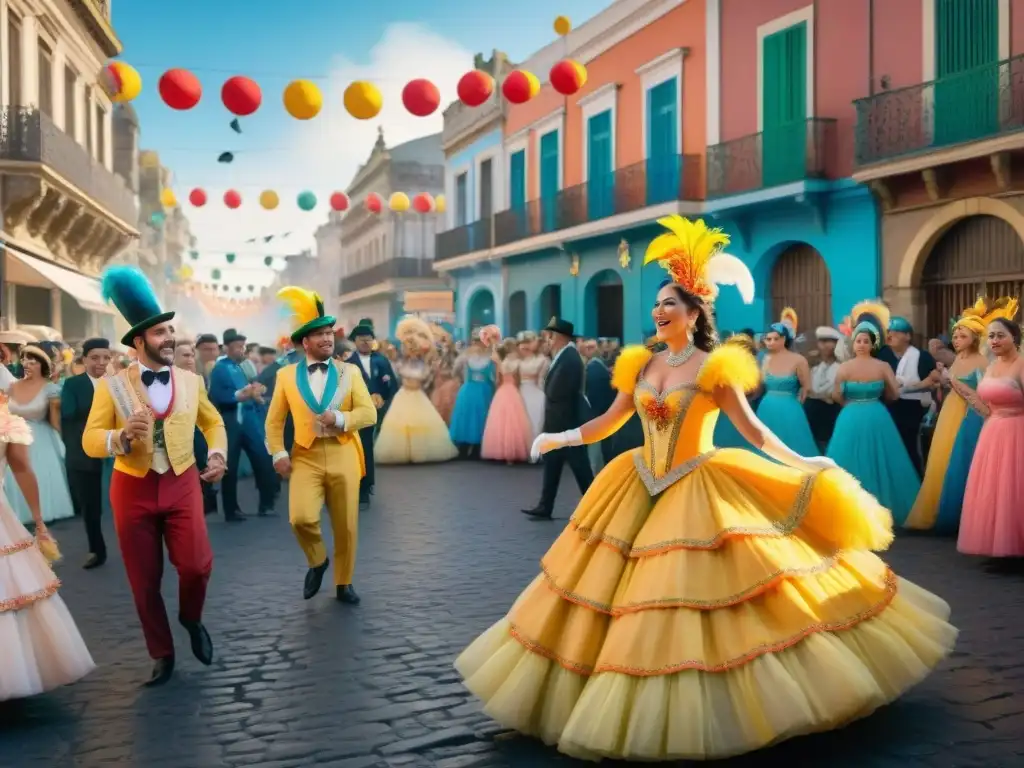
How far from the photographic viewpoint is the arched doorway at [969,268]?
47.3 feet

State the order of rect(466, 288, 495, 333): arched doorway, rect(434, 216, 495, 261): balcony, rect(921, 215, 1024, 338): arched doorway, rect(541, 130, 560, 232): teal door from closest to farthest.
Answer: rect(921, 215, 1024, 338): arched doorway
rect(541, 130, 560, 232): teal door
rect(434, 216, 495, 261): balcony
rect(466, 288, 495, 333): arched doorway

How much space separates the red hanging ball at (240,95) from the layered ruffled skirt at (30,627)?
8274mm

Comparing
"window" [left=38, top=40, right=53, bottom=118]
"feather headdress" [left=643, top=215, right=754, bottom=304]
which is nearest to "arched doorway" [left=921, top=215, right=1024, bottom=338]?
"feather headdress" [left=643, top=215, right=754, bottom=304]

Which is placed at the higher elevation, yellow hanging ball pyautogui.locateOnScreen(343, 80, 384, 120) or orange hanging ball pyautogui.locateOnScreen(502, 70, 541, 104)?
orange hanging ball pyautogui.locateOnScreen(502, 70, 541, 104)

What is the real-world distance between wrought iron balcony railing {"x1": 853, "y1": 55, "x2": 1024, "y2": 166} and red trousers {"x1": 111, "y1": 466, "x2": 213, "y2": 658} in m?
11.7

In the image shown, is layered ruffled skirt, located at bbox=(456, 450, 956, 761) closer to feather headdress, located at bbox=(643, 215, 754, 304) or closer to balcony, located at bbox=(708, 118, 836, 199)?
feather headdress, located at bbox=(643, 215, 754, 304)

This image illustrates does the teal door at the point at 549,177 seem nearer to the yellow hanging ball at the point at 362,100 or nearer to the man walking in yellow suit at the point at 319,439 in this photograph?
the yellow hanging ball at the point at 362,100

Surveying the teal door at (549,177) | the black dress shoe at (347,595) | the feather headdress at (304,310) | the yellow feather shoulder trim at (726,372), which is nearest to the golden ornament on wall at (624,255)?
the teal door at (549,177)

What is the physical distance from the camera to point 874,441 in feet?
31.5

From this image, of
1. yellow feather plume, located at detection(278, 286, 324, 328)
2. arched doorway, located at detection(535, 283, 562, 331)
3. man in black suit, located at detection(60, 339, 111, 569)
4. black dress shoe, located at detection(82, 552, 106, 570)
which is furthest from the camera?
arched doorway, located at detection(535, 283, 562, 331)

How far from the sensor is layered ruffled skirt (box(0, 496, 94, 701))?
4.71 m

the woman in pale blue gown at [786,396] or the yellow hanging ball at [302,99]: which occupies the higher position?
the yellow hanging ball at [302,99]

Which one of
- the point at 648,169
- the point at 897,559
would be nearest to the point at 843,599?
the point at 897,559

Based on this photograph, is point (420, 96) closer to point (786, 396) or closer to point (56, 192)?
point (786, 396)
